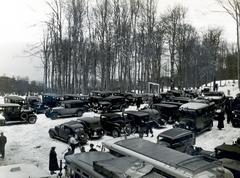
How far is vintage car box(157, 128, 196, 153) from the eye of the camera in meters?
16.4

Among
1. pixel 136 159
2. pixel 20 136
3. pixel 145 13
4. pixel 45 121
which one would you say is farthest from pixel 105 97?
pixel 145 13

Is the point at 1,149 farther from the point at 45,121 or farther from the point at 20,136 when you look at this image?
the point at 45,121

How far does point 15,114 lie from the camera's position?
25.1m

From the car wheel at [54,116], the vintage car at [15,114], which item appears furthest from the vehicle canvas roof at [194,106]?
the vintage car at [15,114]

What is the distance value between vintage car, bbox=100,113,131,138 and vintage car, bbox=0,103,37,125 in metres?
7.04

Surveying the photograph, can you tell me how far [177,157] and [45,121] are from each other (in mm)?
17902

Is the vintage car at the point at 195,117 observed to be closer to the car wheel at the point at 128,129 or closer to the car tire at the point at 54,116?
the car wheel at the point at 128,129

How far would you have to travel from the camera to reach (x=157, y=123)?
23.2 m

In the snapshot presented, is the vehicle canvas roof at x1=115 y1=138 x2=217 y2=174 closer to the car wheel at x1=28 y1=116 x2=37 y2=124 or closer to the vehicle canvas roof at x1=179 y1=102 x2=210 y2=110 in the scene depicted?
the vehicle canvas roof at x1=179 y1=102 x2=210 y2=110

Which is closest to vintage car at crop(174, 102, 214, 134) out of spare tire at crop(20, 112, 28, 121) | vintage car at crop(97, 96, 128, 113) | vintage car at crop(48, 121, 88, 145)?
vintage car at crop(48, 121, 88, 145)

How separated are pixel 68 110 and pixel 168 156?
58.6 ft

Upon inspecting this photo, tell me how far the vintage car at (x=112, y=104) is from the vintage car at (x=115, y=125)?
661 centimetres

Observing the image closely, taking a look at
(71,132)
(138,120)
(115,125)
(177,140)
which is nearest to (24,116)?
(71,132)

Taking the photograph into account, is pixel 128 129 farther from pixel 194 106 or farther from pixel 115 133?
pixel 194 106
